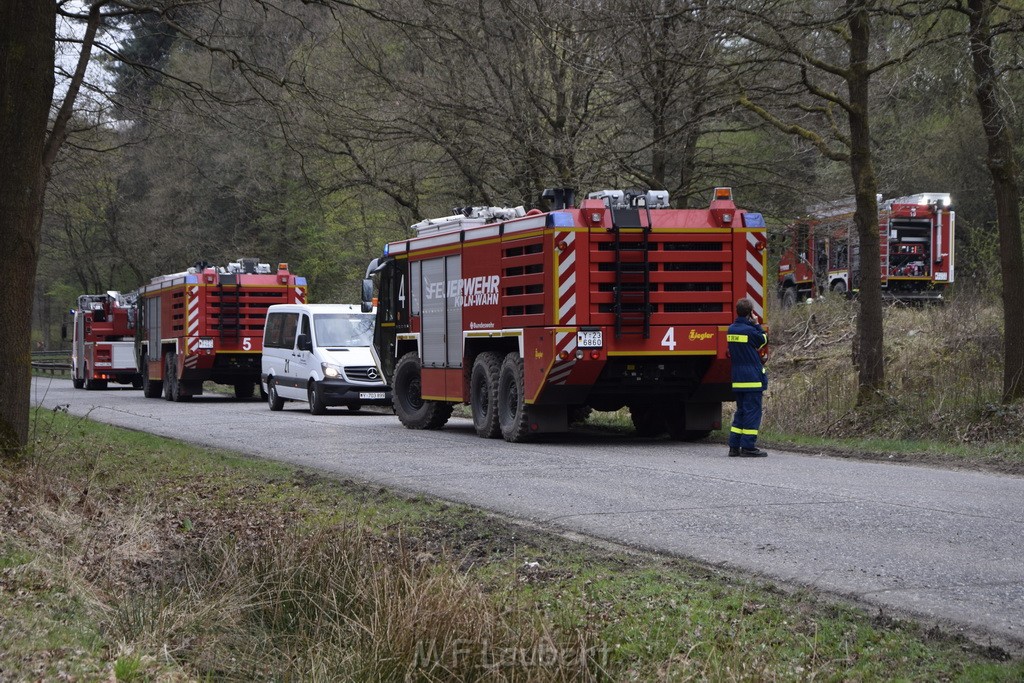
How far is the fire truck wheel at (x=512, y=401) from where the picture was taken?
54.3 feet

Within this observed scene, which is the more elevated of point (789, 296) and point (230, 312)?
point (789, 296)

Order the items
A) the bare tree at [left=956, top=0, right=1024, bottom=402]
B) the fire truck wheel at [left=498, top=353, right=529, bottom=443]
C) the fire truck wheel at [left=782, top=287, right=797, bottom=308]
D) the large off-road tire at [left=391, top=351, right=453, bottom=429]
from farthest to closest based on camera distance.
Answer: the fire truck wheel at [left=782, top=287, right=797, bottom=308] < the large off-road tire at [left=391, top=351, right=453, bottom=429] < the fire truck wheel at [left=498, top=353, right=529, bottom=443] < the bare tree at [left=956, top=0, right=1024, bottom=402]

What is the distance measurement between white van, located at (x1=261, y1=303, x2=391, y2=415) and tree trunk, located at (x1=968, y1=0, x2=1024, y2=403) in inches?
477

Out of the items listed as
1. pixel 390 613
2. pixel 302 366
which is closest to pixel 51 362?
pixel 302 366

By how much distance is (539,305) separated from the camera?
52.7ft

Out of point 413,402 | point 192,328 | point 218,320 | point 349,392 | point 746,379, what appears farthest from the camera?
point 218,320

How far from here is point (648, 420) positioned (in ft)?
59.2

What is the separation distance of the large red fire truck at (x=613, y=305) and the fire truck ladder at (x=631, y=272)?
0.01 metres

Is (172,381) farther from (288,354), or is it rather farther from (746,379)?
(746,379)

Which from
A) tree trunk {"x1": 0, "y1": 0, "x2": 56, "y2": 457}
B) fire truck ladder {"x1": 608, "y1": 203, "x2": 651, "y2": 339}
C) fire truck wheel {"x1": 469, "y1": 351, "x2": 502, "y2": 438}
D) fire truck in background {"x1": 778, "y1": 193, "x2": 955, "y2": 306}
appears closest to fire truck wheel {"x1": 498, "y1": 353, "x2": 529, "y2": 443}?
fire truck wheel {"x1": 469, "y1": 351, "x2": 502, "y2": 438}

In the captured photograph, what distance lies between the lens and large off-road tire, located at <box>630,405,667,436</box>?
58.3ft

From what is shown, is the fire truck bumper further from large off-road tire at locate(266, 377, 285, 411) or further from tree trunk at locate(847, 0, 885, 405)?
tree trunk at locate(847, 0, 885, 405)

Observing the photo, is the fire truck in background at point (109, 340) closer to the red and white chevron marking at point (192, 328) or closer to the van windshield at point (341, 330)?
the red and white chevron marking at point (192, 328)

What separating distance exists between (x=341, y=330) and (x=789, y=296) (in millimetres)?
13670
